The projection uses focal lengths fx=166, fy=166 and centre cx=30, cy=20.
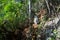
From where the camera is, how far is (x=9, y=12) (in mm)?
5617

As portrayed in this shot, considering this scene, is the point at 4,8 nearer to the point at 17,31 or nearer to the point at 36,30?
the point at 17,31

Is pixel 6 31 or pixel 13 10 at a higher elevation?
pixel 13 10

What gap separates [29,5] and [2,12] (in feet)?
3.13

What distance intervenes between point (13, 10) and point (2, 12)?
15.3 inches

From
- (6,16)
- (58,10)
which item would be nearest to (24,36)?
(6,16)

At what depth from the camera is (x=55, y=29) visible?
4871 millimetres

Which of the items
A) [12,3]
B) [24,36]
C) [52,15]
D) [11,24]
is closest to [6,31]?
[11,24]

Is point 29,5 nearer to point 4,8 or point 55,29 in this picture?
point 4,8

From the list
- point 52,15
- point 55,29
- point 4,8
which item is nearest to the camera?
point 55,29

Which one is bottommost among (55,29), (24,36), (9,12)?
(24,36)

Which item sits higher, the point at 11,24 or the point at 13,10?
the point at 13,10

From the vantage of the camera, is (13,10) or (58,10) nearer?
(58,10)

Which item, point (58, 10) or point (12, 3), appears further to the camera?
point (12, 3)

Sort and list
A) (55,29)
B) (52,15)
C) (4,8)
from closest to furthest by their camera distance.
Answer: (55,29), (52,15), (4,8)
